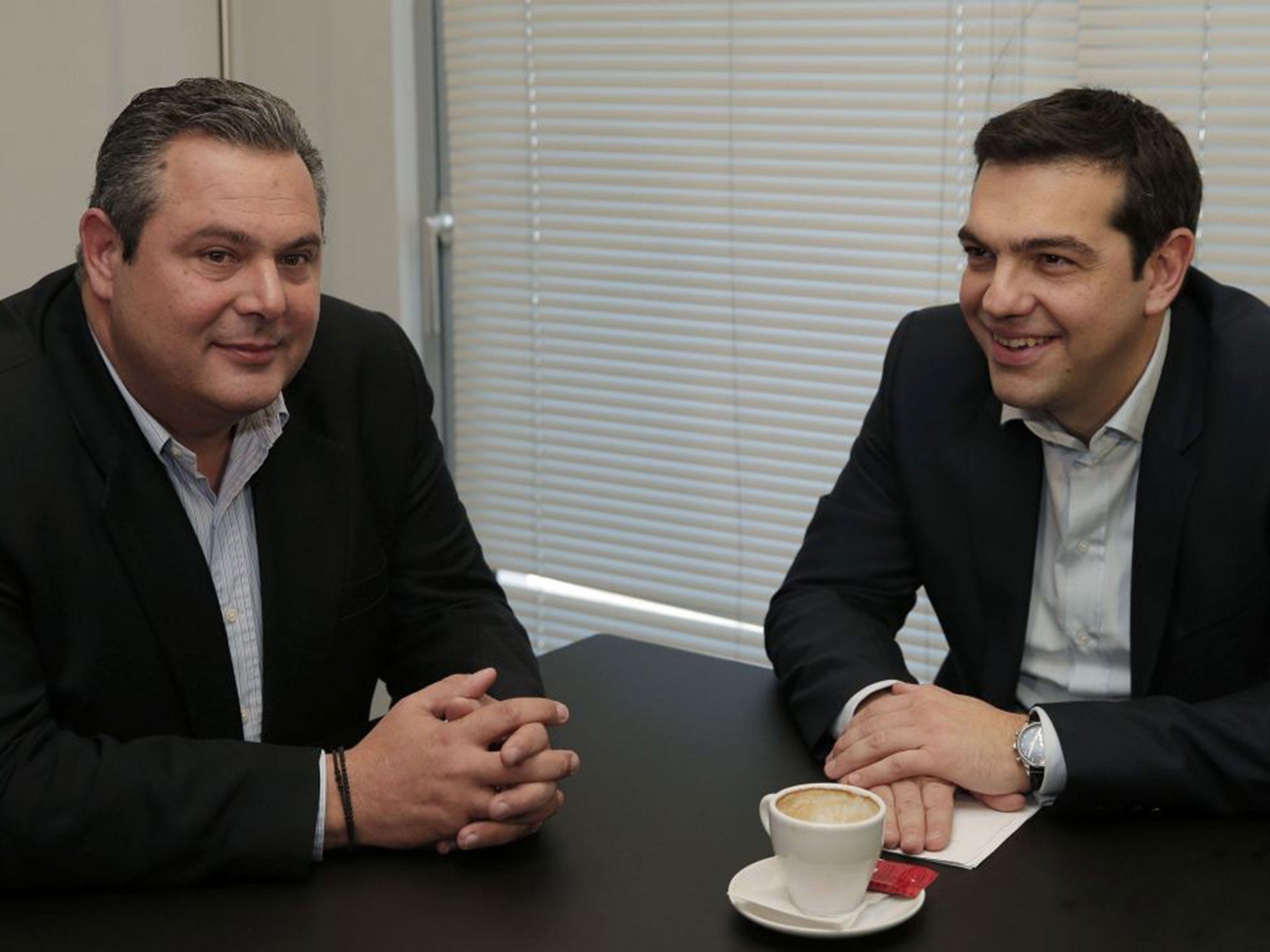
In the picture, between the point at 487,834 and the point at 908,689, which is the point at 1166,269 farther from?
the point at 487,834

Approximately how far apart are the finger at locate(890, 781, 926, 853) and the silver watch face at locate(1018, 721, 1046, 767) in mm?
120

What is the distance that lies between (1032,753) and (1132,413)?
23.8 inches

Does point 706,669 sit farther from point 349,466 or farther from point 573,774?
point 349,466

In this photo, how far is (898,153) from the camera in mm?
3066

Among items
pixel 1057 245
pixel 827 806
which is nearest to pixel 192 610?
pixel 827 806

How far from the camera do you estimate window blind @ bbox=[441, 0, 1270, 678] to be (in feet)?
9.53

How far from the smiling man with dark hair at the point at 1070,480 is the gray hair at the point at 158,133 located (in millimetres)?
895

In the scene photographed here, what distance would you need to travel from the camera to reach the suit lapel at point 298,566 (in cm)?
199

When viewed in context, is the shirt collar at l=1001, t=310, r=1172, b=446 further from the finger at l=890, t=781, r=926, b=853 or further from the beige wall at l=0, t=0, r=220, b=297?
the beige wall at l=0, t=0, r=220, b=297

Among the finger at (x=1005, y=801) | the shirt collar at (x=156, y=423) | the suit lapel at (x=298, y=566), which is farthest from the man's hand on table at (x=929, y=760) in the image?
the shirt collar at (x=156, y=423)

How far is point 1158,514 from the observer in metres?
2.02

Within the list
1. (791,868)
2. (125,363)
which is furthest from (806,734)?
(125,363)

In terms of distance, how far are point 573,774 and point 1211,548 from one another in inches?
33.9

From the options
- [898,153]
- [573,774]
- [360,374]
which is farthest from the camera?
[898,153]
